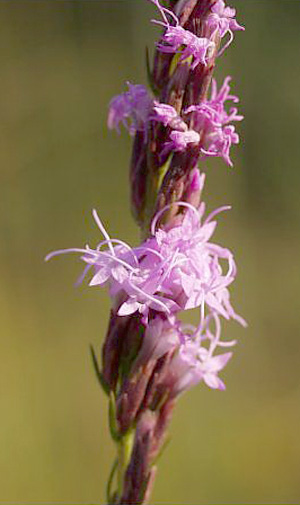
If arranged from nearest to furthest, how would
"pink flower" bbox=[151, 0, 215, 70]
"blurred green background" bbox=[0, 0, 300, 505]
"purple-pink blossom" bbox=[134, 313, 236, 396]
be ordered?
1. "pink flower" bbox=[151, 0, 215, 70]
2. "purple-pink blossom" bbox=[134, 313, 236, 396]
3. "blurred green background" bbox=[0, 0, 300, 505]

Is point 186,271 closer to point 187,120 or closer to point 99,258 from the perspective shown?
point 99,258

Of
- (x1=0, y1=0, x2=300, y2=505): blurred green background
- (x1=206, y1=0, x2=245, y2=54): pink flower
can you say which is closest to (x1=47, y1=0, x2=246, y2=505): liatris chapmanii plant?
(x1=206, y1=0, x2=245, y2=54): pink flower

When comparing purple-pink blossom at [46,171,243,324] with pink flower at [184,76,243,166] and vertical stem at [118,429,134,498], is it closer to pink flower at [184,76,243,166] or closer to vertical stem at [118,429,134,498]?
pink flower at [184,76,243,166]

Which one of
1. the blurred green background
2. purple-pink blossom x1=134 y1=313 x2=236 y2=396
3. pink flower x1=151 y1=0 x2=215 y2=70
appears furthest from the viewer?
the blurred green background

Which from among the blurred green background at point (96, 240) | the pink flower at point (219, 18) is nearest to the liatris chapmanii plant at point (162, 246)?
the pink flower at point (219, 18)

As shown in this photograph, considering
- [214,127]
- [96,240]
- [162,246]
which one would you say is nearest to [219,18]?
[214,127]

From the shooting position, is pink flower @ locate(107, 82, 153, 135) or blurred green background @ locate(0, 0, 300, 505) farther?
blurred green background @ locate(0, 0, 300, 505)
